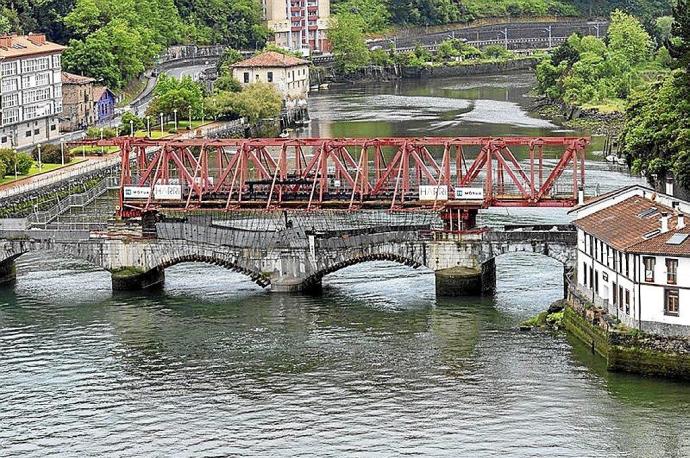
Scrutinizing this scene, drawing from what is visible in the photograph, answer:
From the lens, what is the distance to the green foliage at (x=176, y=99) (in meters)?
153

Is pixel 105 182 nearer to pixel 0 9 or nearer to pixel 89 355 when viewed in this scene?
pixel 89 355

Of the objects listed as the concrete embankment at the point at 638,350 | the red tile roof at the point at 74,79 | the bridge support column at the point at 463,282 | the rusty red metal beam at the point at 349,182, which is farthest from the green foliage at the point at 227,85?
the concrete embankment at the point at 638,350

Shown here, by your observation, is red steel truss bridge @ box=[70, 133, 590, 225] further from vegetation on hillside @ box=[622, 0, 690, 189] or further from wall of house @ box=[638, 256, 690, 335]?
wall of house @ box=[638, 256, 690, 335]

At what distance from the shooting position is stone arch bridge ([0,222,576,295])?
259 ft

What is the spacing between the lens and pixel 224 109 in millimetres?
161625

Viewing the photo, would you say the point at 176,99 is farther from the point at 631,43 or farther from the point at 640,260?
the point at 640,260

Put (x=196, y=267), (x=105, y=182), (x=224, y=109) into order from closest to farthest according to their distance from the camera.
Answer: (x=196, y=267)
(x=105, y=182)
(x=224, y=109)

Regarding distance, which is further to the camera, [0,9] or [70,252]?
[0,9]

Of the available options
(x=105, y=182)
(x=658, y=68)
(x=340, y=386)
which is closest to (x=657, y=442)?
(x=340, y=386)

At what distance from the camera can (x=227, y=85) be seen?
17450 cm

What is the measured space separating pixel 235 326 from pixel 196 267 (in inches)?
567

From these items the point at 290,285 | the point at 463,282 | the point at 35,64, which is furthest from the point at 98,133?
the point at 463,282

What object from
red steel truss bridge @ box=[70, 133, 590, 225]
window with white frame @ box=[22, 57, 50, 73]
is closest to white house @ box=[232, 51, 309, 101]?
window with white frame @ box=[22, 57, 50, 73]

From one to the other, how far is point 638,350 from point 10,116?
79.4 meters
